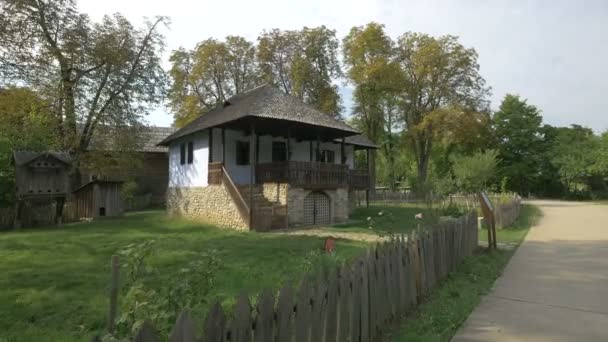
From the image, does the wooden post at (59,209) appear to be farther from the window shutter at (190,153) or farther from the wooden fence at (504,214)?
the wooden fence at (504,214)

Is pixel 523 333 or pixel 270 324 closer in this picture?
pixel 270 324

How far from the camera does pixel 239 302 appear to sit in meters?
2.45

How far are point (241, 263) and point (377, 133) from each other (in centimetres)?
3374

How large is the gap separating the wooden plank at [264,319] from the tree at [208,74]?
31589 millimetres

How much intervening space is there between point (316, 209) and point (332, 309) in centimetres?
1372

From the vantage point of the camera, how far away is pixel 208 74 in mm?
32719

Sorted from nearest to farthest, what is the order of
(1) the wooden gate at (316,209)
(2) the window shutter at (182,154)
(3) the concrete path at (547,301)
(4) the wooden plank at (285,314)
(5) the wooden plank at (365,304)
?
(4) the wooden plank at (285,314) < (5) the wooden plank at (365,304) < (3) the concrete path at (547,301) < (1) the wooden gate at (316,209) < (2) the window shutter at (182,154)

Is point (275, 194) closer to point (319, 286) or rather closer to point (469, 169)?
point (319, 286)

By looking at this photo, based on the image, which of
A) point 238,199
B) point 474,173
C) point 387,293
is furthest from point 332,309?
point 474,173

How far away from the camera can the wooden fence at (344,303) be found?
7.81 feet

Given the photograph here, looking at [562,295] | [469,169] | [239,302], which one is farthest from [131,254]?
[469,169]

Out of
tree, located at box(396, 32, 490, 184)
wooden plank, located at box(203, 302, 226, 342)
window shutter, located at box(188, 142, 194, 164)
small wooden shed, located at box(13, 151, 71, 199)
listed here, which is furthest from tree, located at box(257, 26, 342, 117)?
wooden plank, located at box(203, 302, 226, 342)

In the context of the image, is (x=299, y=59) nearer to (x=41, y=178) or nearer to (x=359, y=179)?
(x=359, y=179)

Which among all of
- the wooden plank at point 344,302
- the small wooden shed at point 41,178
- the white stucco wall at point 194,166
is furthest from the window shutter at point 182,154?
the wooden plank at point 344,302
